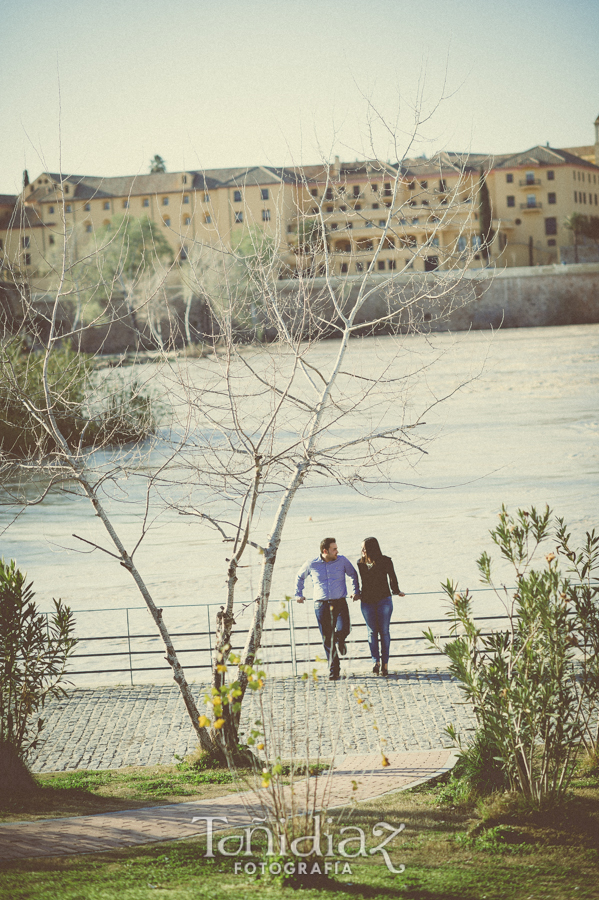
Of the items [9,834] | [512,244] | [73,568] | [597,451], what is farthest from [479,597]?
[512,244]

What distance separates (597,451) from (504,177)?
2948 inches

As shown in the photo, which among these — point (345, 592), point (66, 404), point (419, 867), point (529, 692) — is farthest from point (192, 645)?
point (419, 867)

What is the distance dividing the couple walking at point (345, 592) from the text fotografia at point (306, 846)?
3.87 m

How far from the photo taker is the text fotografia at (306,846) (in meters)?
4.22

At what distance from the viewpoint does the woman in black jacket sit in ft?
30.4

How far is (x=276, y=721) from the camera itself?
7.99m

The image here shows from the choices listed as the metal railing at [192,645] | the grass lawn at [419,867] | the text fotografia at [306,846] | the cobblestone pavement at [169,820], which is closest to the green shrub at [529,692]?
the grass lawn at [419,867]

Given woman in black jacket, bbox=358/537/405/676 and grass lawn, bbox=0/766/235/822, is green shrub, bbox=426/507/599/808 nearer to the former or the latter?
grass lawn, bbox=0/766/235/822

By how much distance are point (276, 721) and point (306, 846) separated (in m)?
3.75

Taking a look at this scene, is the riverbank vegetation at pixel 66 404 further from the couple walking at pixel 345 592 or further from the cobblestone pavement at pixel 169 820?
the cobblestone pavement at pixel 169 820

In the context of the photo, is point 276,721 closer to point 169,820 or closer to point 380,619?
point 380,619

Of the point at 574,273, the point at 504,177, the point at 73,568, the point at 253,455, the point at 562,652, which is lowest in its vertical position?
the point at 73,568

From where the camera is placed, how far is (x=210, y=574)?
54.6ft

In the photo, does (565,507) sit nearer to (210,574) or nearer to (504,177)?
(210,574)
